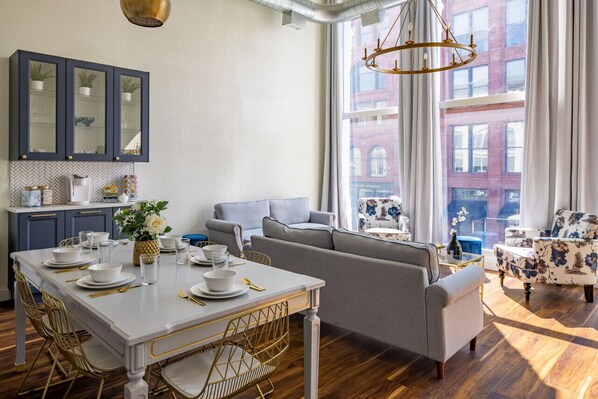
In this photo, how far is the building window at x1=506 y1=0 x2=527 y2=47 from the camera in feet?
18.5

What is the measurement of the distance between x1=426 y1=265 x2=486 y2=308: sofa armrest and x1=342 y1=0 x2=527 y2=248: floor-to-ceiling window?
337cm

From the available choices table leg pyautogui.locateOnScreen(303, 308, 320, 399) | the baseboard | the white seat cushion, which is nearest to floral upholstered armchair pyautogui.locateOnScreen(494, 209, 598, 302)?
table leg pyautogui.locateOnScreen(303, 308, 320, 399)

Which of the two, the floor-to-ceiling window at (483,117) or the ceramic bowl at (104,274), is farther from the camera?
the floor-to-ceiling window at (483,117)

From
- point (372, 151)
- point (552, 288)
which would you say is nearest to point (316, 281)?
point (552, 288)

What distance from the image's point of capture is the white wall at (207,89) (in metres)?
4.63

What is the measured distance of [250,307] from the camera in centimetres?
191

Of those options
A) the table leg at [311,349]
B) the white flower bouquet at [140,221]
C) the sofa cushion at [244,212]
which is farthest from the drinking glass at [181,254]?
the sofa cushion at [244,212]

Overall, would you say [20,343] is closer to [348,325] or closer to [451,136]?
[348,325]

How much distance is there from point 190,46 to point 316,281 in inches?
183

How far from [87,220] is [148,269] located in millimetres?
2774

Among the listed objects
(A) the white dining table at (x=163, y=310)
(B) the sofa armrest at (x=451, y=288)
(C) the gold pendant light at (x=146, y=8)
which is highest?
(C) the gold pendant light at (x=146, y=8)

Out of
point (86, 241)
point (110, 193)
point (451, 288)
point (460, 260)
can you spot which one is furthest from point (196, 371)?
point (110, 193)

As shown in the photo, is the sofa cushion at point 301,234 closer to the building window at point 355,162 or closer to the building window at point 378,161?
the building window at point 378,161

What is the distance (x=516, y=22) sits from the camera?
5.71 metres
